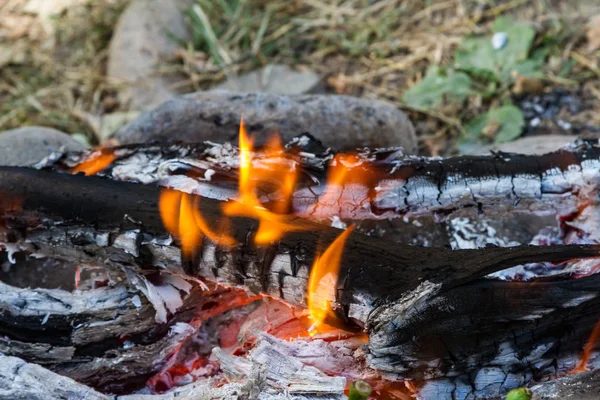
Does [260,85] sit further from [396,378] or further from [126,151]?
[396,378]

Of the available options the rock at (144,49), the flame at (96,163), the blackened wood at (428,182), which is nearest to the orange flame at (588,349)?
the blackened wood at (428,182)

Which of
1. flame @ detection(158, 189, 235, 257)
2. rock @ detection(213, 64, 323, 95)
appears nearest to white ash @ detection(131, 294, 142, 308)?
flame @ detection(158, 189, 235, 257)

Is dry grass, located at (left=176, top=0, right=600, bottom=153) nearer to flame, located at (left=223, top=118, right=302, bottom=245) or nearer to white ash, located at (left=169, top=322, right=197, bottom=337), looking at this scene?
flame, located at (left=223, top=118, right=302, bottom=245)

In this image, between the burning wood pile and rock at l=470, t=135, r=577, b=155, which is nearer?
the burning wood pile

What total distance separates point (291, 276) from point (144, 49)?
2949 millimetres

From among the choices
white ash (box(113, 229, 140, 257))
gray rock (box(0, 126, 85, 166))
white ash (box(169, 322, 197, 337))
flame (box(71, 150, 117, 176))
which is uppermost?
flame (box(71, 150, 117, 176))

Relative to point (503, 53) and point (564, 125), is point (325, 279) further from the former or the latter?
point (503, 53)

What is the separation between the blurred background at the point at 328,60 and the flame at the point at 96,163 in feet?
4.84

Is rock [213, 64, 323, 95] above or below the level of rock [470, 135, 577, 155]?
below

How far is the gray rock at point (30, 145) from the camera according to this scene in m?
2.86

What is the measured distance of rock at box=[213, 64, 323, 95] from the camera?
4.09 metres

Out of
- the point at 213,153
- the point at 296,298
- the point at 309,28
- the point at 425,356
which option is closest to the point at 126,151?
the point at 213,153

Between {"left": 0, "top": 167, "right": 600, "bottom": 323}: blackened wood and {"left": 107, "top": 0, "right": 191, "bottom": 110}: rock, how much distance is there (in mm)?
2093

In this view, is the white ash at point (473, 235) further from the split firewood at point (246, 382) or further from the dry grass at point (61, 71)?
the dry grass at point (61, 71)
